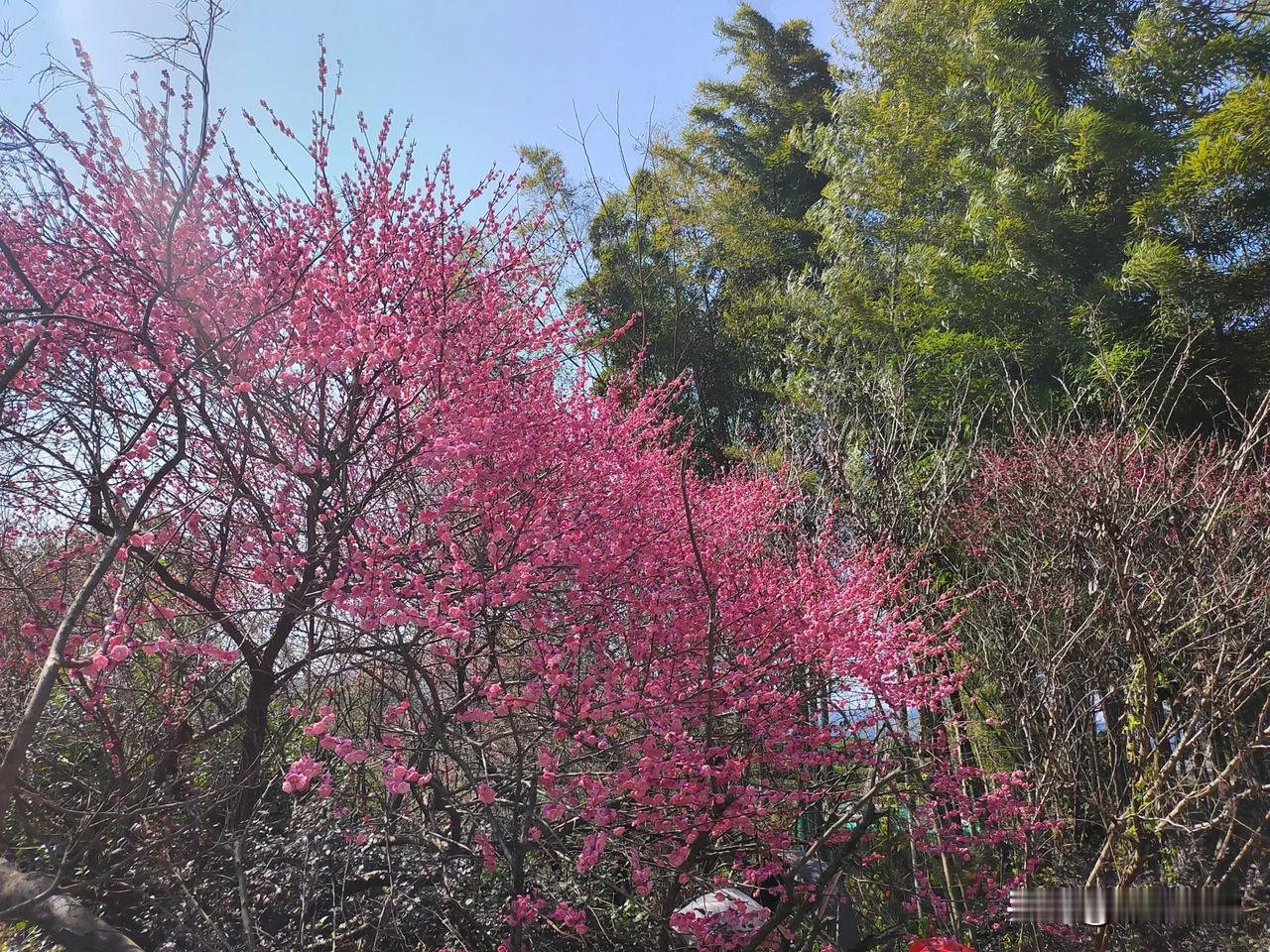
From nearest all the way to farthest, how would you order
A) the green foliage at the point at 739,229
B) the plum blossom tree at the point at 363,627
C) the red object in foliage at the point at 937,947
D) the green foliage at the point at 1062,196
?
the red object in foliage at the point at 937,947
the plum blossom tree at the point at 363,627
the green foliage at the point at 1062,196
the green foliage at the point at 739,229

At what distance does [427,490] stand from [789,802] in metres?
2.22

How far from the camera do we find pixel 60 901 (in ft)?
7.51

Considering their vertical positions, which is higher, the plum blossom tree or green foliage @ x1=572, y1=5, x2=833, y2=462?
green foliage @ x1=572, y1=5, x2=833, y2=462

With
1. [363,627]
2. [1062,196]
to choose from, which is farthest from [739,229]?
[363,627]

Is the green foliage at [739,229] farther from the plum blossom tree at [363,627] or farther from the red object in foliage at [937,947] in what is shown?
the red object in foliage at [937,947]

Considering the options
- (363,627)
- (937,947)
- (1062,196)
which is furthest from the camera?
(1062,196)

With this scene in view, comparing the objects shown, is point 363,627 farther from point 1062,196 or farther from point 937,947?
point 1062,196

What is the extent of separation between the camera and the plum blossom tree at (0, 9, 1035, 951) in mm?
2770

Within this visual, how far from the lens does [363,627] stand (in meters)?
2.65

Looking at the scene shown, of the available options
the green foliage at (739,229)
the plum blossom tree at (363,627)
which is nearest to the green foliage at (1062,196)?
the green foliage at (739,229)

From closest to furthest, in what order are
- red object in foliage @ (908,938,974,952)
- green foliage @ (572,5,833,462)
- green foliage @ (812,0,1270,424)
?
1. red object in foliage @ (908,938,974,952)
2. green foliage @ (812,0,1270,424)
3. green foliage @ (572,5,833,462)

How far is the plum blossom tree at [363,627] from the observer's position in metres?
2.77

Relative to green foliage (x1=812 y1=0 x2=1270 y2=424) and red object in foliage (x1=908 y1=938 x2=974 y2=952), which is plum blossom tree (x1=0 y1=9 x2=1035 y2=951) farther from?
green foliage (x1=812 y1=0 x2=1270 y2=424)

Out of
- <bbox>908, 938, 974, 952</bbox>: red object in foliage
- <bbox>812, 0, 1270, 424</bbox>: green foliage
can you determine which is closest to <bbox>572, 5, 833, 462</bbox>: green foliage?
<bbox>812, 0, 1270, 424</bbox>: green foliage
